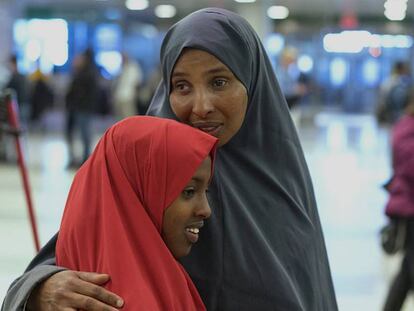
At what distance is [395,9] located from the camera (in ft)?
68.0

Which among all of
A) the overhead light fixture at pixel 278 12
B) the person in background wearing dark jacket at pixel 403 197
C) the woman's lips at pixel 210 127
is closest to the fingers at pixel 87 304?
the woman's lips at pixel 210 127

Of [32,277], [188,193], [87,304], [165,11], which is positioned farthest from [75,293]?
[165,11]

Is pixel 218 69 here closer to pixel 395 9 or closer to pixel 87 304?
pixel 87 304

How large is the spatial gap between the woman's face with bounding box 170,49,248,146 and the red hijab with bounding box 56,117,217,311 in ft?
0.58

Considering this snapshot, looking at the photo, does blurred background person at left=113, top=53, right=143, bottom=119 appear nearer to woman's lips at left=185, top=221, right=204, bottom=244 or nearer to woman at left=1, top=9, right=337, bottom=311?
woman at left=1, top=9, right=337, bottom=311

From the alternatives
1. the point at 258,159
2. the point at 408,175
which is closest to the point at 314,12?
the point at 408,175

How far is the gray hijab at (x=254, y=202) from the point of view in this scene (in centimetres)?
151

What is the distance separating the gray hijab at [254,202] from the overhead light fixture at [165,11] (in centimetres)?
2041

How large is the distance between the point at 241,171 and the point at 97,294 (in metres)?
0.47

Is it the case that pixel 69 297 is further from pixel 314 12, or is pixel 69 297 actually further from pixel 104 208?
pixel 314 12

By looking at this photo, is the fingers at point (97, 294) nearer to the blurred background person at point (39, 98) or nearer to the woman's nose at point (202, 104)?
the woman's nose at point (202, 104)

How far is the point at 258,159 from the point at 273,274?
0.80 ft

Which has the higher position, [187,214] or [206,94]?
[206,94]

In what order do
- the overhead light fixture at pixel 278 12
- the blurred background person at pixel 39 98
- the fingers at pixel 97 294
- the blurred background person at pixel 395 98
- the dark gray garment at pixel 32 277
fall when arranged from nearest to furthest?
the fingers at pixel 97 294 < the dark gray garment at pixel 32 277 < the blurred background person at pixel 395 98 < the blurred background person at pixel 39 98 < the overhead light fixture at pixel 278 12
